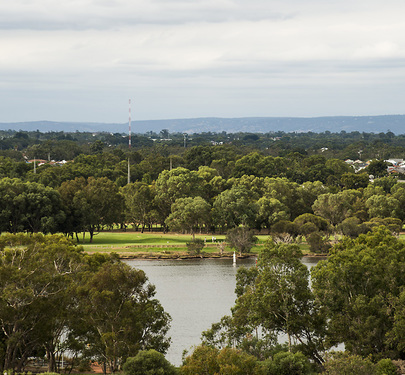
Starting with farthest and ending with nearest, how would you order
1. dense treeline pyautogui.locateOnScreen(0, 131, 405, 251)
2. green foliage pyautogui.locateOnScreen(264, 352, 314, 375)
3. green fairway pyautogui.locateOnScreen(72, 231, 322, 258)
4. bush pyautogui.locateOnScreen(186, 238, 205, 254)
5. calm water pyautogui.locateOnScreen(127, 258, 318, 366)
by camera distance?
1. dense treeline pyautogui.locateOnScreen(0, 131, 405, 251)
2. bush pyautogui.locateOnScreen(186, 238, 205, 254)
3. green fairway pyautogui.locateOnScreen(72, 231, 322, 258)
4. calm water pyautogui.locateOnScreen(127, 258, 318, 366)
5. green foliage pyautogui.locateOnScreen(264, 352, 314, 375)

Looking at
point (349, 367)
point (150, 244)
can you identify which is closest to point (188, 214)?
point (150, 244)

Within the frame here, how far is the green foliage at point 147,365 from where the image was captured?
86.0 ft

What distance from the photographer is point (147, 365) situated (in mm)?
26266

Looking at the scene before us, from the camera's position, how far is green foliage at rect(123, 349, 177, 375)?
2622cm

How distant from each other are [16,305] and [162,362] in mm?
6018

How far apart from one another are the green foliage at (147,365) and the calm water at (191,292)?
8061mm

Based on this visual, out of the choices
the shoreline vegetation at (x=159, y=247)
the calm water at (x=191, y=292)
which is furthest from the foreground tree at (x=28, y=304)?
the shoreline vegetation at (x=159, y=247)

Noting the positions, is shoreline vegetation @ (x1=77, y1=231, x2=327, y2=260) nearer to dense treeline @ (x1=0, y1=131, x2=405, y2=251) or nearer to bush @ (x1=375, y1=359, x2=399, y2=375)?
dense treeline @ (x1=0, y1=131, x2=405, y2=251)

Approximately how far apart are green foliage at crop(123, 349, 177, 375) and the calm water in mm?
8061

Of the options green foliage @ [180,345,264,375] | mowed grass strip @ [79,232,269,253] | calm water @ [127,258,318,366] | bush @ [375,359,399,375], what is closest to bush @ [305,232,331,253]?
calm water @ [127,258,318,366]

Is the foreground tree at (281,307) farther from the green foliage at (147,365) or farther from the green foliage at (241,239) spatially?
the green foliage at (241,239)

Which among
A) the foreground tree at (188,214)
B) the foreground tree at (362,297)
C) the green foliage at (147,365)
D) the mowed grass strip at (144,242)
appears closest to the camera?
the green foliage at (147,365)

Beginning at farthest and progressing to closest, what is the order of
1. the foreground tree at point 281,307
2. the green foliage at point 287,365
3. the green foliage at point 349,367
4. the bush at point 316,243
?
the bush at point 316,243, the foreground tree at point 281,307, the green foliage at point 287,365, the green foliage at point 349,367

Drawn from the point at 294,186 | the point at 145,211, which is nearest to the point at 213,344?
the point at 145,211
